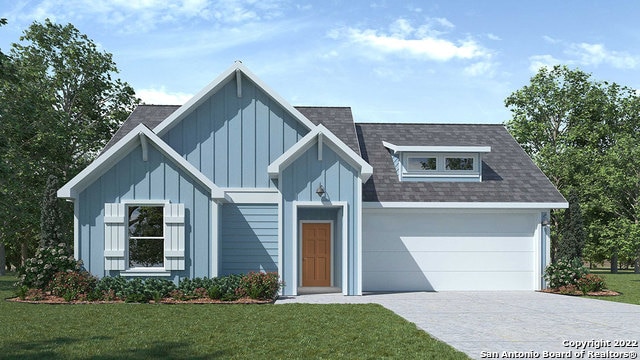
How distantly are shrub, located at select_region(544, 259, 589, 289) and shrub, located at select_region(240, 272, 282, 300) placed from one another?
9.67 metres

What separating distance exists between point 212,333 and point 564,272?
13.6 m

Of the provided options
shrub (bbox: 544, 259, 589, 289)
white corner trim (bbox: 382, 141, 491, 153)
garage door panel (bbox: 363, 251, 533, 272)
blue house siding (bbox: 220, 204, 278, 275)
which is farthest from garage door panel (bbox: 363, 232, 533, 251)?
blue house siding (bbox: 220, 204, 278, 275)

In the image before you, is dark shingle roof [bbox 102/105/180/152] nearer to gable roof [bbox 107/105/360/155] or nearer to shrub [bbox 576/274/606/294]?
gable roof [bbox 107/105/360/155]

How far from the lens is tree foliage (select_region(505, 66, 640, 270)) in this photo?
36.8m

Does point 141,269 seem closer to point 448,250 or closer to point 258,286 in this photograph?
point 258,286

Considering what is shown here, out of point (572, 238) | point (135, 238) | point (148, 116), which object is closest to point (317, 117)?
point (148, 116)

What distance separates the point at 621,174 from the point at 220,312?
29.6 metres

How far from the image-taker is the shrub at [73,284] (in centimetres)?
1659

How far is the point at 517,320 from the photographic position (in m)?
13.1

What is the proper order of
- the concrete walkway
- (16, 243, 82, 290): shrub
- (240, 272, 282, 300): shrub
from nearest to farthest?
the concrete walkway → (240, 272, 282, 300): shrub → (16, 243, 82, 290): shrub

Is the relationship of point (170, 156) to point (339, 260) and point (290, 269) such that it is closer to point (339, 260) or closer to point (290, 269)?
point (290, 269)

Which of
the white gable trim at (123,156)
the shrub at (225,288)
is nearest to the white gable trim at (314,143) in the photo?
the white gable trim at (123,156)

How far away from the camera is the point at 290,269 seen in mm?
18406

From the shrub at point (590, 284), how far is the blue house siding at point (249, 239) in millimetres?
9841
